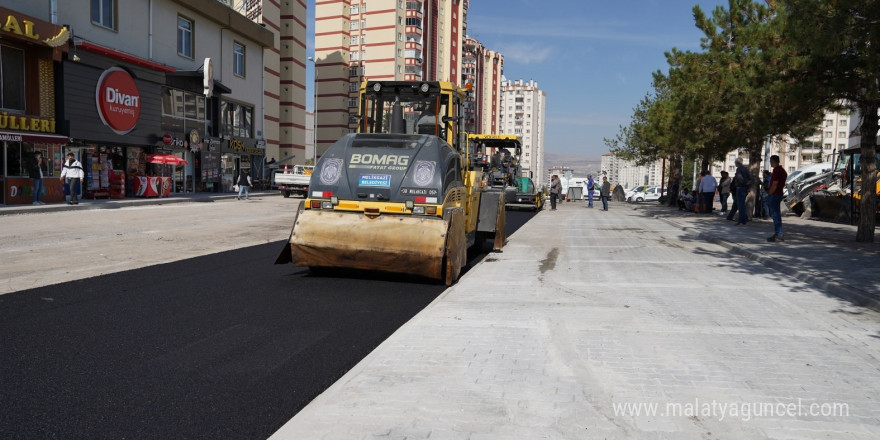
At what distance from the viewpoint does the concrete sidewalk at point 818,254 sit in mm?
7441

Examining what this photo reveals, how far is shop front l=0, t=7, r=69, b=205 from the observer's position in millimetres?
20391

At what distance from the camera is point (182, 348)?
15.2 ft

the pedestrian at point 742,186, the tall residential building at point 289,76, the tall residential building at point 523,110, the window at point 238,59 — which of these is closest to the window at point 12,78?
the window at point 238,59

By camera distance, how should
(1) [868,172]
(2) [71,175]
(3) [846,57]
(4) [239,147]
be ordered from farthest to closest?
(4) [239,147] → (2) [71,175] → (1) [868,172] → (3) [846,57]

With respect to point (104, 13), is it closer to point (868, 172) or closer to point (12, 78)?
point (12, 78)

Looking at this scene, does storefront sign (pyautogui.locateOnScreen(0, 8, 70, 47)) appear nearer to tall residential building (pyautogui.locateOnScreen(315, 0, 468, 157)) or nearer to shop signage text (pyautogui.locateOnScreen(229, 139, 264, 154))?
shop signage text (pyautogui.locateOnScreen(229, 139, 264, 154))

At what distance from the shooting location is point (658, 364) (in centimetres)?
436

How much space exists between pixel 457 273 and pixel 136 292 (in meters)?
3.83

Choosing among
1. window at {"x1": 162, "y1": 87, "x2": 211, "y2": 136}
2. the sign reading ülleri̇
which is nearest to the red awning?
the sign reading ülleri̇

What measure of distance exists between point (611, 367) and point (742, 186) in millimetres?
15768

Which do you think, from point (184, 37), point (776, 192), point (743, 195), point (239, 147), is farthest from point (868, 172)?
point (239, 147)

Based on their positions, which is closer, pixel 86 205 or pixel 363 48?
pixel 86 205

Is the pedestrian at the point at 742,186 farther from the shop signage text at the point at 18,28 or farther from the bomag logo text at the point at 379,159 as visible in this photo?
the shop signage text at the point at 18,28

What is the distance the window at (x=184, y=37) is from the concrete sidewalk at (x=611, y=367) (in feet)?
100
